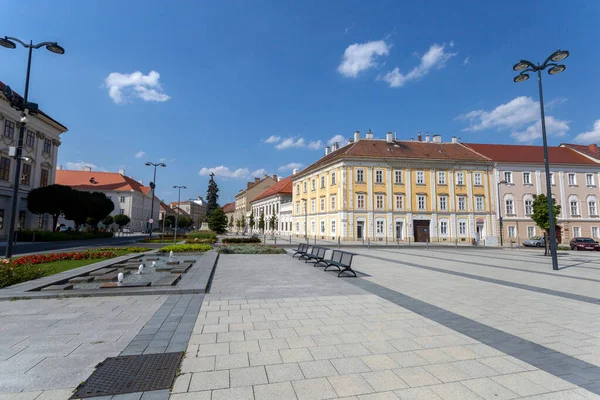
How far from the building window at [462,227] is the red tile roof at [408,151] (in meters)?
8.94

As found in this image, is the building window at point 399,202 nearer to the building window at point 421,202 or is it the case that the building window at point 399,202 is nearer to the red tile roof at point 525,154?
the building window at point 421,202

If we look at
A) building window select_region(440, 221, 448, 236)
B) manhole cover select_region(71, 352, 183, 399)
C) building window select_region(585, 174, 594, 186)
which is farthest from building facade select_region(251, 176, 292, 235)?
manhole cover select_region(71, 352, 183, 399)

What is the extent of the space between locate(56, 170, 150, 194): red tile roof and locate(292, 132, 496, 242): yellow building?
1994 inches

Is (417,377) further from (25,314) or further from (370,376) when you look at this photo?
(25,314)

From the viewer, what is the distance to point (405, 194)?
145ft

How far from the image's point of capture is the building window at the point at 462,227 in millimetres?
44844

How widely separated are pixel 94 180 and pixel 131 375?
263ft

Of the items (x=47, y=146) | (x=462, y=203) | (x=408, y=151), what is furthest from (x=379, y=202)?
(x=47, y=146)

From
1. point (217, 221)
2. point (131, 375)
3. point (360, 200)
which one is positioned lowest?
point (131, 375)

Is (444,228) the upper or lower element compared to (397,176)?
lower

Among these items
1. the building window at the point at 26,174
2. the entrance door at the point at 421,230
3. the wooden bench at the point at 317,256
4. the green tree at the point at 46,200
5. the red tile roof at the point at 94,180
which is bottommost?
the wooden bench at the point at 317,256

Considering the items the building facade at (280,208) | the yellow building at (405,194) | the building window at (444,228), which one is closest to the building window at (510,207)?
the yellow building at (405,194)

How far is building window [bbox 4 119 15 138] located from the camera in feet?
115

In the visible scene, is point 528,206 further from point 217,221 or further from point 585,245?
point 217,221
